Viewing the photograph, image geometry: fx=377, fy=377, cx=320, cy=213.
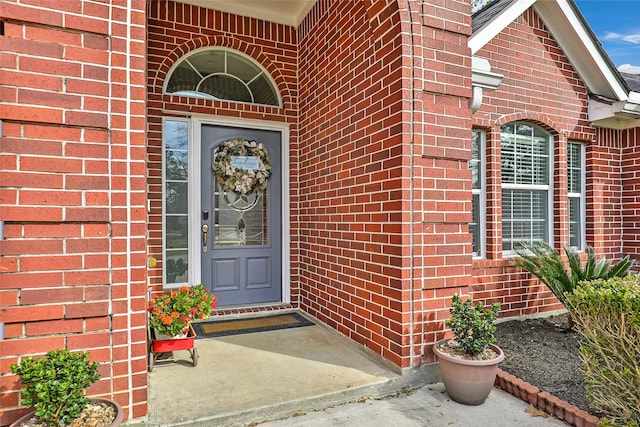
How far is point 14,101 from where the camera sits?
1.86 meters

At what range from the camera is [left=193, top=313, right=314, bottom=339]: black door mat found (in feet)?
12.0

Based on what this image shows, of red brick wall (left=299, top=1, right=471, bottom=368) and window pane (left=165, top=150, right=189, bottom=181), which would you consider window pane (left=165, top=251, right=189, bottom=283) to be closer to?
window pane (left=165, top=150, right=189, bottom=181)

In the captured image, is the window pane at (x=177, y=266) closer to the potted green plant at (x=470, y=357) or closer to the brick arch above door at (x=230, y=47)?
the brick arch above door at (x=230, y=47)

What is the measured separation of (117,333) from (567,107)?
5.26 meters

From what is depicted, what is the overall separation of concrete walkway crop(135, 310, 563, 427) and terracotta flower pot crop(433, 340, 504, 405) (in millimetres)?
63

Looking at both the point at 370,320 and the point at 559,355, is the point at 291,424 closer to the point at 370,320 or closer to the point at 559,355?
the point at 370,320

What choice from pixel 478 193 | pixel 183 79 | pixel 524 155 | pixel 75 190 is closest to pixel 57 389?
pixel 75 190

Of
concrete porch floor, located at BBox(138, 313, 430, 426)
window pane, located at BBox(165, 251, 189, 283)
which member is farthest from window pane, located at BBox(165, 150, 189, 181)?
concrete porch floor, located at BBox(138, 313, 430, 426)

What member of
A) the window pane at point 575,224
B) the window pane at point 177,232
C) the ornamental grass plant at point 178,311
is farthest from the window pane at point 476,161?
the window pane at point 177,232

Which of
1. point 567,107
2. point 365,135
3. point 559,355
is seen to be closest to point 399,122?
point 365,135

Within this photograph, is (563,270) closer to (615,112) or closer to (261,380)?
(615,112)

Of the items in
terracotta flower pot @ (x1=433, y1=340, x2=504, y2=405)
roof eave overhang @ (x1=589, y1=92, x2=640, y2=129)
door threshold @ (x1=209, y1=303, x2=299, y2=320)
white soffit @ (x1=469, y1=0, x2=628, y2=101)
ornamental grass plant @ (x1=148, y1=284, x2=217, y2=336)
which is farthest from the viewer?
roof eave overhang @ (x1=589, y1=92, x2=640, y2=129)

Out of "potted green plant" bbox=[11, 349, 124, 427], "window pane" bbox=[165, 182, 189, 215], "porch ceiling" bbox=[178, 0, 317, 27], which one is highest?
"porch ceiling" bbox=[178, 0, 317, 27]

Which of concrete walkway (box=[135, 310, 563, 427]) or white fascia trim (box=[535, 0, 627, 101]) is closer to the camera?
concrete walkway (box=[135, 310, 563, 427])
